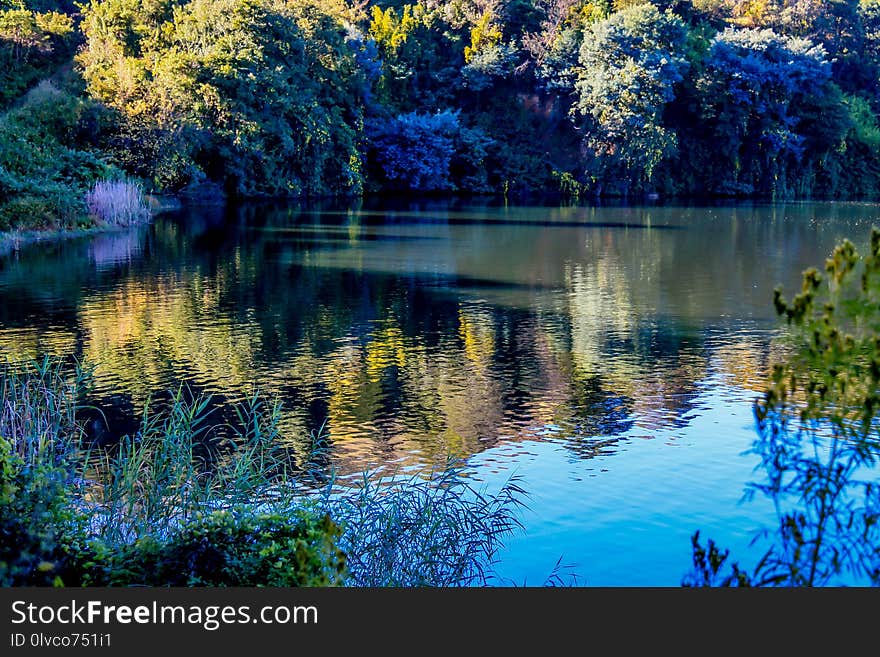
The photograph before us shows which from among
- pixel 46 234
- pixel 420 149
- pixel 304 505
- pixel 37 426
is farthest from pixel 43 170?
pixel 420 149

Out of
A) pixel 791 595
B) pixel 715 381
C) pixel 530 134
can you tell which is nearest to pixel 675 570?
pixel 791 595

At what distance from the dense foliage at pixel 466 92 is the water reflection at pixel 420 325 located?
16.9 m

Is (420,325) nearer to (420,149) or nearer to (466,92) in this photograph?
(420,149)

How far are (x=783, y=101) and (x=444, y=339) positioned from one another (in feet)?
182

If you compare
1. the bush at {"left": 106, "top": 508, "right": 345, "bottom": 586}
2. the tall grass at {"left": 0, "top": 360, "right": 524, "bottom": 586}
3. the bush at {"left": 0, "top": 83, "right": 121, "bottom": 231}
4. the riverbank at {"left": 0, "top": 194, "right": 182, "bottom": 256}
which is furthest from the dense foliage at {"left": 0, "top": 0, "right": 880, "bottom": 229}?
the bush at {"left": 106, "top": 508, "right": 345, "bottom": 586}

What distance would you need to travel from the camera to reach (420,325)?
19.4m

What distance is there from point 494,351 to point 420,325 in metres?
2.83

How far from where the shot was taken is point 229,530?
617cm

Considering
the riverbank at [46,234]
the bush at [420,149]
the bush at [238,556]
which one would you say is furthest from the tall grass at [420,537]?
the bush at [420,149]

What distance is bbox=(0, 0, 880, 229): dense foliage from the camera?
52.2 meters

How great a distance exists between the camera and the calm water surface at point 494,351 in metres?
10.2

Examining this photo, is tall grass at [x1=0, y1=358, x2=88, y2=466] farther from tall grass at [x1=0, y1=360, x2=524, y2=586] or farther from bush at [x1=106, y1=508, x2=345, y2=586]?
bush at [x1=106, y1=508, x2=345, y2=586]

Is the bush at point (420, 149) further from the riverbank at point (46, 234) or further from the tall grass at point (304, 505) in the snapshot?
the tall grass at point (304, 505)

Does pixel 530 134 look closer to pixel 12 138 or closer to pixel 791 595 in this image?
pixel 12 138
